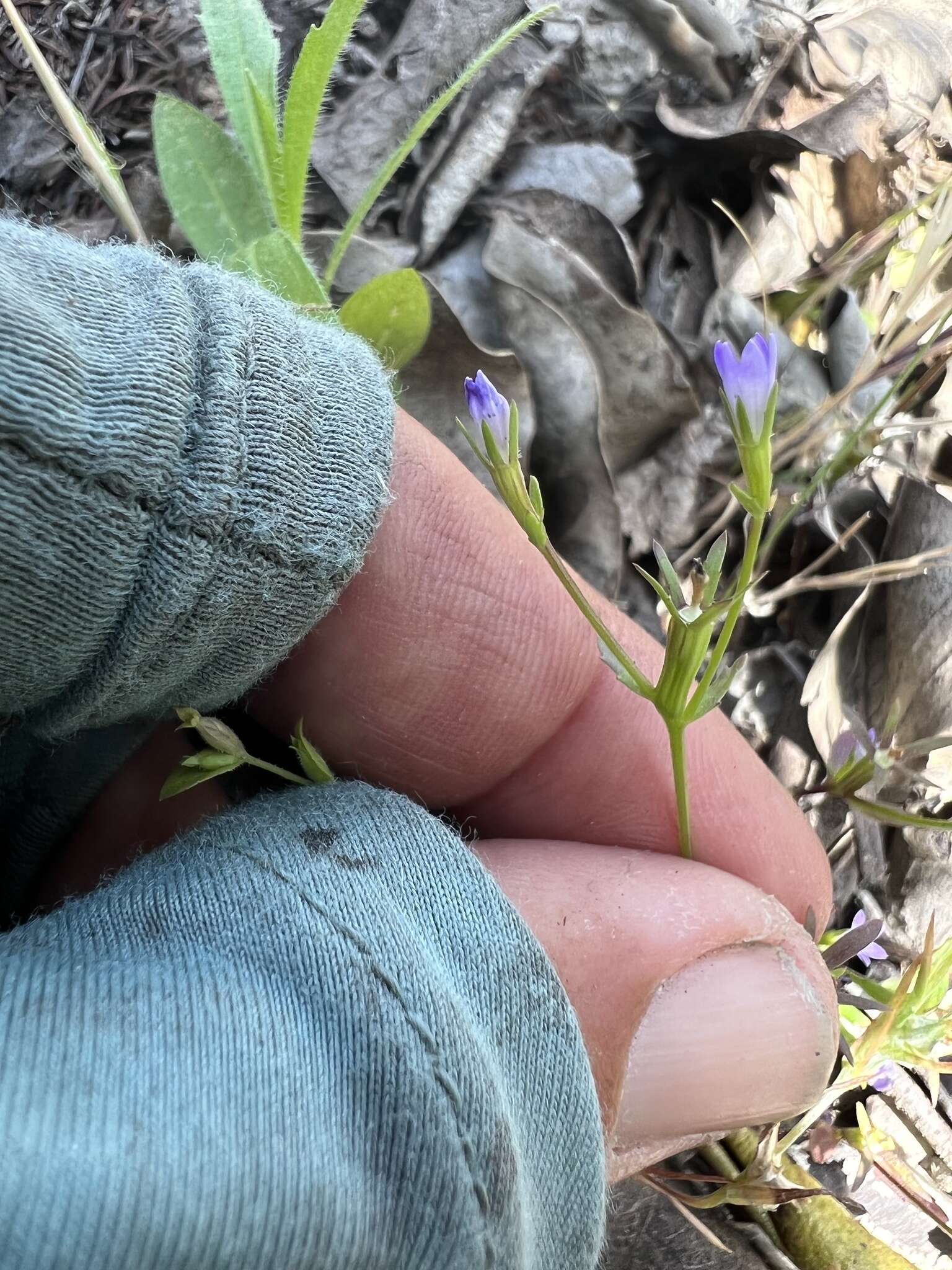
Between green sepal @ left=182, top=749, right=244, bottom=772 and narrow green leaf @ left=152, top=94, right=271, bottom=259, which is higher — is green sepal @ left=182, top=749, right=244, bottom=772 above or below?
below

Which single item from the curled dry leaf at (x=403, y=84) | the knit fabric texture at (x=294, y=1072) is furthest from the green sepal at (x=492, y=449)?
the curled dry leaf at (x=403, y=84)

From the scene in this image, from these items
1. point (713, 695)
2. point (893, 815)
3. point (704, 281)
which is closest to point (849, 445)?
point (704, 281)

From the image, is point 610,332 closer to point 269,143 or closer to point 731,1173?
point 269,143

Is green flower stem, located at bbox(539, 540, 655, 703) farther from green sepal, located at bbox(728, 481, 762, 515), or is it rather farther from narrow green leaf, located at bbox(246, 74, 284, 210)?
narrow green leaf, located at bbox(246, 74, 284, 210)

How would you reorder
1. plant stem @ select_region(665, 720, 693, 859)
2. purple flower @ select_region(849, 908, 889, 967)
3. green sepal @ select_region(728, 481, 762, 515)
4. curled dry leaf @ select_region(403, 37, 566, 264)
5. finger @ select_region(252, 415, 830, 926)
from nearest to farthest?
green sepal @ select_region(728, 481, 762, 515) < plant stem @ select_region(665, 720, 693, 859) < finger @ select_region(252, 415, 830, 926) < purple flower @ select_region(849, 908, 889, 967) < curled dry leaf @ select_region(403, 37, 566, 264)

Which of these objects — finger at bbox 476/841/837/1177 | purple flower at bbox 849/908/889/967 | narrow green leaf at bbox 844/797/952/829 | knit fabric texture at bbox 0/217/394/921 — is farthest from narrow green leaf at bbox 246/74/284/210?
purple flower at bbox 849/908/889/967

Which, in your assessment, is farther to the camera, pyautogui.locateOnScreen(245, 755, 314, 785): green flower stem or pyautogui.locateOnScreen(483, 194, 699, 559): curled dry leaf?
pyautogui.locateOnScreen(483, 194, 699, 559): curled dry leaf

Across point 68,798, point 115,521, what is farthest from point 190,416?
point 68,798
